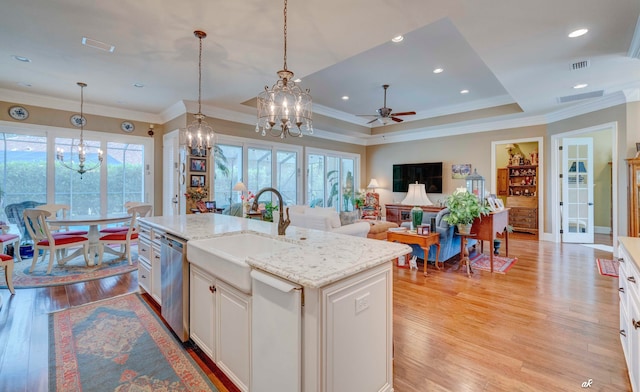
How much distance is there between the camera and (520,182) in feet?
25.6

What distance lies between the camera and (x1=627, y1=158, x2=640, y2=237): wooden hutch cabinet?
4664 mm

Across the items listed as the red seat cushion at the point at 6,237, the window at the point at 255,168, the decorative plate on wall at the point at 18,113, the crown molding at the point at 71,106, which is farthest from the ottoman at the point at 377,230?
the decorative plate on wall at the point at 18,113

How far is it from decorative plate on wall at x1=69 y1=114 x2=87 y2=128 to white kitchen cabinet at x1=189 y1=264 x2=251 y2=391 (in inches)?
211

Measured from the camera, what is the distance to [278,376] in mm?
1347

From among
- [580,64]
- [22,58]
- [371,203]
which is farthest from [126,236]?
[580,64]

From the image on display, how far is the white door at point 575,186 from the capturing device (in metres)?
6.17

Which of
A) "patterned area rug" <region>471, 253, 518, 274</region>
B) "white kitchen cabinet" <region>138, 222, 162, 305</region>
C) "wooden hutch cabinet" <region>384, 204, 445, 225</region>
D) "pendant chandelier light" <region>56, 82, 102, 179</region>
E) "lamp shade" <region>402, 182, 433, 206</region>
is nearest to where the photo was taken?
"white kitchen cabinet" <region>138, 222, 162, 305</region>

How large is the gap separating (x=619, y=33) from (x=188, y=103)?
6.11 m

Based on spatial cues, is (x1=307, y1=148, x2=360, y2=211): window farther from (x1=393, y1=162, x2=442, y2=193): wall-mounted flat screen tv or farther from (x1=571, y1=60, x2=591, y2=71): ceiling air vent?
(x1=571, y1=60, x2=591, y2=71): ceiling air vent

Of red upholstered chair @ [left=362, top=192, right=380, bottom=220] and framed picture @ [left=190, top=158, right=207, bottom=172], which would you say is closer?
framed picture @ [left=190, top=158, right=207, bottom=172]

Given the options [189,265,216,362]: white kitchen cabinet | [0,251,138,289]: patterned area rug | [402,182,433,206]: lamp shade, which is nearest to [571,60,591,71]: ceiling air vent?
[402,182,433,206]: lamp shade

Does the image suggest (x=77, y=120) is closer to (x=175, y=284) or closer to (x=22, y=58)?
(x=22, y=58)

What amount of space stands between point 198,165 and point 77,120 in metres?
2.47

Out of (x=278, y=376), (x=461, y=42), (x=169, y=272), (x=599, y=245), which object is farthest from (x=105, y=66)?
(x=599, y=245)
